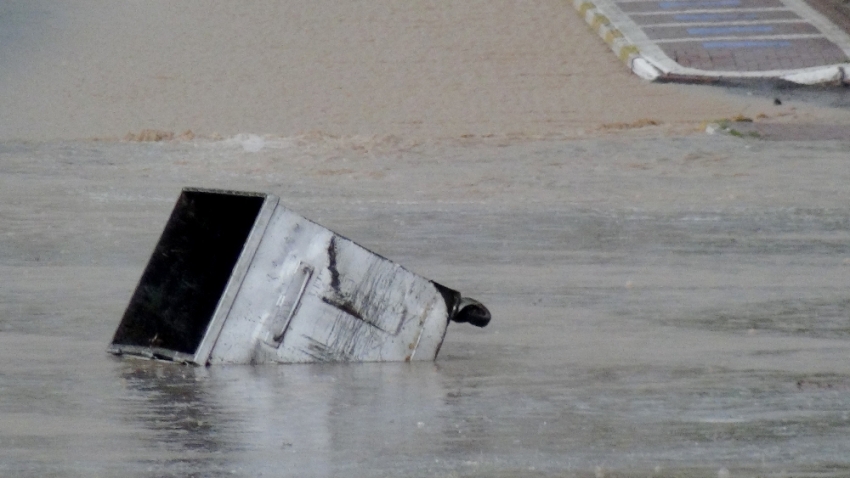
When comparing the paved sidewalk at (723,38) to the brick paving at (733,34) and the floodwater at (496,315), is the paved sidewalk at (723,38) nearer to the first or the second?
the brick paving at (733,34)

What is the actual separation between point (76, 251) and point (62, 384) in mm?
2791

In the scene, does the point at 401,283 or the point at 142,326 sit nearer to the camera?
the point at 401,283

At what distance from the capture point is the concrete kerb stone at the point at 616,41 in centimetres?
1431

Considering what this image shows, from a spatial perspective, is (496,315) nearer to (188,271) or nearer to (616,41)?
(188,271)

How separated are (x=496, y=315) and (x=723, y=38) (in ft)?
30.5

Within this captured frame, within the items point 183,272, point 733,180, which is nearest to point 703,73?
point 733,180

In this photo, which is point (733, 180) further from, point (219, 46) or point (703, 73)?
point (219, 46)

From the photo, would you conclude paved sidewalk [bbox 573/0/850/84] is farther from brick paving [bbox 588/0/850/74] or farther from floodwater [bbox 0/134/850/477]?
floodwater [bbox 0/134/850/477]

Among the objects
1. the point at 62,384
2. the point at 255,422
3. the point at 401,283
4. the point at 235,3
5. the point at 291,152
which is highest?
the point at 401,283

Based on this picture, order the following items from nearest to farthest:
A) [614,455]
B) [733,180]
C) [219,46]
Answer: [614,455]
[733,180]
[219,46]

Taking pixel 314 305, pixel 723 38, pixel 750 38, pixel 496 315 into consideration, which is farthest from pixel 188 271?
pixel 750 38

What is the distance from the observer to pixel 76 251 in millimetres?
8617

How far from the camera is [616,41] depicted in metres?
15.4

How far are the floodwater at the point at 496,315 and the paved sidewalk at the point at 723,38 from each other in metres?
2.86
